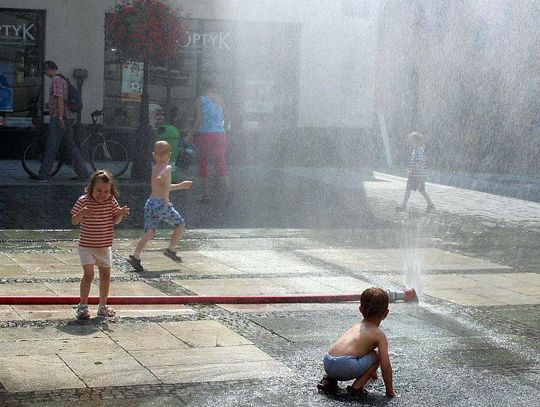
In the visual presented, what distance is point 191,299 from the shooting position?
27.7 feet

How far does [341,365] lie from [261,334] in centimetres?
144

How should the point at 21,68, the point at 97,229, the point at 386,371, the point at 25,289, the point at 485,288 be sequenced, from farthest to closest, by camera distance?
the point at 21,68, the point at 485,288, the point at 25,289, the point at 97,229, the point at 386,371

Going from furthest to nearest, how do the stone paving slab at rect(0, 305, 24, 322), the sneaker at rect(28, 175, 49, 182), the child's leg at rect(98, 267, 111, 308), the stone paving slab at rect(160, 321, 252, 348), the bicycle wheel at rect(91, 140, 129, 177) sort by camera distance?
1. the bicycle wheel at rect(91, 140, 129, 177)
2. the sneaker at rect(28, 175, 49, 182)
3. the child's leg at rect(98, 267, 111, 308)
4. the stone paving slab at rect(0, 305, 24, 322)
5. the stone paving slab at rect(160, 321, 252, 348)

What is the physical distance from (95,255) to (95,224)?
22 cm

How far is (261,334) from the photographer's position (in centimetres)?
757

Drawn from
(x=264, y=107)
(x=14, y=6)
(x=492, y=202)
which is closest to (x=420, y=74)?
(x=264, y=107)

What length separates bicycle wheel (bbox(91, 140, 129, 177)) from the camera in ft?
58.1

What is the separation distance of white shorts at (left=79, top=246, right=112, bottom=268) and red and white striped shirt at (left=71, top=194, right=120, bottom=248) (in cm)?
3

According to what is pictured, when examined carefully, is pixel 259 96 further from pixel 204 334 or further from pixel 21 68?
pixel 204 334

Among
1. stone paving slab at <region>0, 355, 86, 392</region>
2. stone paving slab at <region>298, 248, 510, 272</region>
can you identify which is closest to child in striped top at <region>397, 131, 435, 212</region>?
stone paving slab at <region>298, 248, 510, 272</region>

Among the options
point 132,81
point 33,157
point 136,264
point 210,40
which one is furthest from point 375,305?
point 210,40

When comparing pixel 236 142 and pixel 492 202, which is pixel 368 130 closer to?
pixel 236 142

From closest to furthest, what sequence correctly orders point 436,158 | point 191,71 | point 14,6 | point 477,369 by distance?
point 477,369 < point 14,6 < point 191,71 < point 436,158

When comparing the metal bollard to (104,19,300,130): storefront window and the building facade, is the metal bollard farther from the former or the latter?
(104,19,300,130): storefront window
